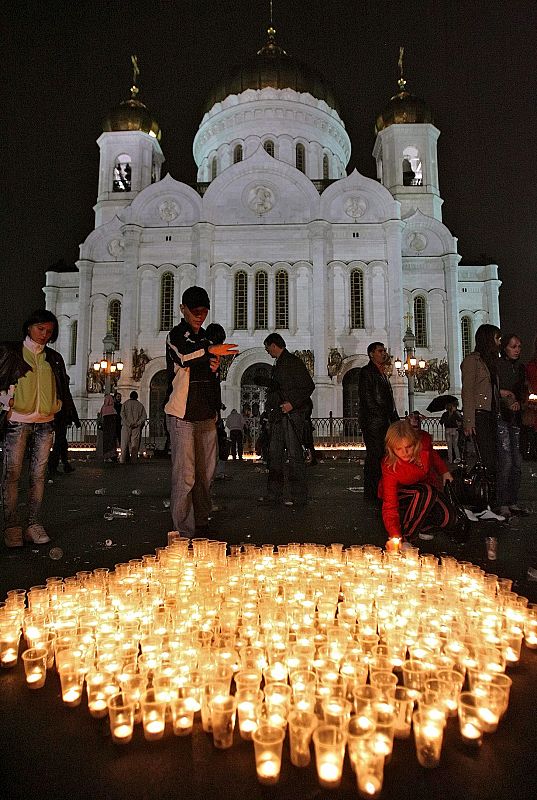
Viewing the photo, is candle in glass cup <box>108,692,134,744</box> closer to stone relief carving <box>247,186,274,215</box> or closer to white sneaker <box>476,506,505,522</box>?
white sneaker <box>476,506,505,522</box>

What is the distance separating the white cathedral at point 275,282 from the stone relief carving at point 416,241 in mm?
55

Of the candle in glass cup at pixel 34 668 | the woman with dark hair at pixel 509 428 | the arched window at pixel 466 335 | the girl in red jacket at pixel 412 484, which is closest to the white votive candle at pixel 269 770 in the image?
the candle in glass cup at pixel 34 668

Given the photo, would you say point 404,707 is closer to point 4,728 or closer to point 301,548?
point 4,728

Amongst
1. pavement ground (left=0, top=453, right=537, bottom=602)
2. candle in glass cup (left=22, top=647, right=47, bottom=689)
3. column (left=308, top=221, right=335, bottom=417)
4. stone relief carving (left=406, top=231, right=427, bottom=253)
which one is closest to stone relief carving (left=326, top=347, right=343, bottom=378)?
column (left=308, top=221, right=335, bottom=417)

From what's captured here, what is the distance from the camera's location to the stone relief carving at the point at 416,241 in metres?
29.9

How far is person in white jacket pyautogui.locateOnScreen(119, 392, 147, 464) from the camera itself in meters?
13.1

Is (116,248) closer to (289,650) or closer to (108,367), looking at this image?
(108,367)

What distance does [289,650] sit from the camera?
1922mm

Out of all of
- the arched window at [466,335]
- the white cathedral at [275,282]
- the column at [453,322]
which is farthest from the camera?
the arched window at [466,335]

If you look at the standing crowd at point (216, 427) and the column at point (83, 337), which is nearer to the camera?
the standing crowd at point (216, 427)

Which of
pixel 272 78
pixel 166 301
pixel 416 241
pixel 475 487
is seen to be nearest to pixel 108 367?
pixel 166 301

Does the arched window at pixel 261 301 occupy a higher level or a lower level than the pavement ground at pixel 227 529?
higher

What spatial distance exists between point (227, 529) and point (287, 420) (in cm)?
182

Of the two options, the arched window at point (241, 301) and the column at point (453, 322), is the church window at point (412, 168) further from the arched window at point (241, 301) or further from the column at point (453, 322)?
the arched window at point (241, 301)
